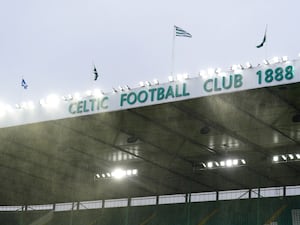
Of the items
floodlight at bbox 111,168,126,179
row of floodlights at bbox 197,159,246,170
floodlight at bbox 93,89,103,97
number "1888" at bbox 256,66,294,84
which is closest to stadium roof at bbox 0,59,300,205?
row of floodlights at bbox 197,159,246,170

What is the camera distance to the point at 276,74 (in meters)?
20.0

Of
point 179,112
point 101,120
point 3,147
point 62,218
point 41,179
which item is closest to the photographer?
point 179,112

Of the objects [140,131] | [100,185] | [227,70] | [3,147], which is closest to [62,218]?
[100,185]

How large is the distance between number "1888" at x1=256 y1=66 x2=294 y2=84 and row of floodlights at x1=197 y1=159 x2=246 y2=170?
11759 mm

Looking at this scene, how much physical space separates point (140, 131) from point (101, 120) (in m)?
2.51

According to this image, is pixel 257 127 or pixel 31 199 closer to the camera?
pixel 257 127

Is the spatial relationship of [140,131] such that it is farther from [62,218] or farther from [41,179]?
[62,218]

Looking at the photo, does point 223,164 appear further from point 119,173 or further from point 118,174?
point 118,174

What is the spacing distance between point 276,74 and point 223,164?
12.8 metres

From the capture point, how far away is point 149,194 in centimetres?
3934

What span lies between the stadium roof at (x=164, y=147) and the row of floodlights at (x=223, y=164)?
0.4 inches

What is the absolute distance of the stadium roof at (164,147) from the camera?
2375cm

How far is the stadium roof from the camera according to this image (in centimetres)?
2375

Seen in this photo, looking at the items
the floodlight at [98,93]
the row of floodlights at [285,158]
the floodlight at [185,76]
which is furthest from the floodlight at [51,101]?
the row of floodlights at [285,158]
